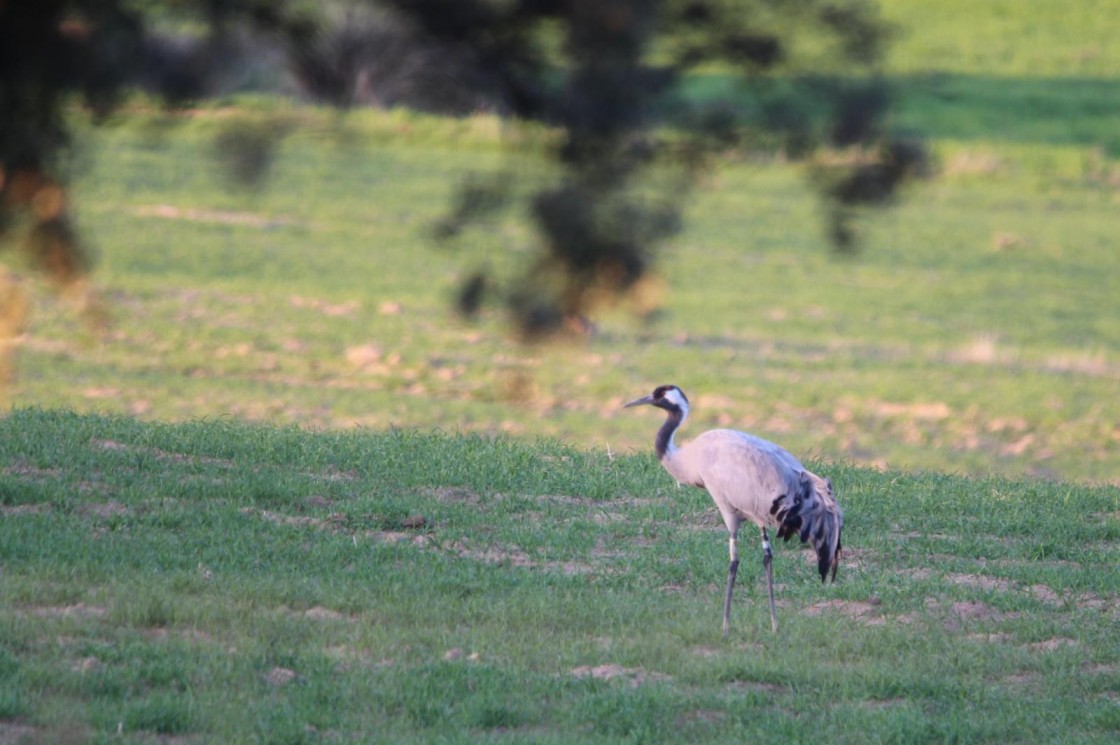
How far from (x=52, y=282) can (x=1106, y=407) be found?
62.5 ft

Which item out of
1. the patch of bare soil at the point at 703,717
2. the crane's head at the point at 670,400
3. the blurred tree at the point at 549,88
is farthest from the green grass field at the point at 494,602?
the blurred tree at the point at 549,88

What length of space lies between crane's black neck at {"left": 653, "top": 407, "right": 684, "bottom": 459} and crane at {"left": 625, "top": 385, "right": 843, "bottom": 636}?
98 millimetres

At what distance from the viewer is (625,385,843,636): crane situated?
7.70 metres

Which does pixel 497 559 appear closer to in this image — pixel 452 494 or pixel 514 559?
pixel 514 559

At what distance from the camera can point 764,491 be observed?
7.82 m

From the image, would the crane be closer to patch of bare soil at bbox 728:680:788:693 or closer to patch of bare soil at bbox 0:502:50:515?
patch of bare soil at bbox 728:680:788:693

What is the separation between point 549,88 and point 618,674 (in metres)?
4.27

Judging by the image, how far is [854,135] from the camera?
293 cm

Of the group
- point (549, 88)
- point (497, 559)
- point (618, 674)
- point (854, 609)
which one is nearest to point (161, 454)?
point (497, 559)

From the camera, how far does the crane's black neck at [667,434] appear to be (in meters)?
8.50

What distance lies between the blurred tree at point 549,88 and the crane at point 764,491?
4793mm

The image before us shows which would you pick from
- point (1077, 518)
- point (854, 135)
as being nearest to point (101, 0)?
point (854, 135)

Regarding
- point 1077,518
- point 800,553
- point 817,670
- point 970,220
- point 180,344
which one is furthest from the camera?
point 970,220

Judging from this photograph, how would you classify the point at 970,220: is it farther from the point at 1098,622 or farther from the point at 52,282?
the point at 52,282
